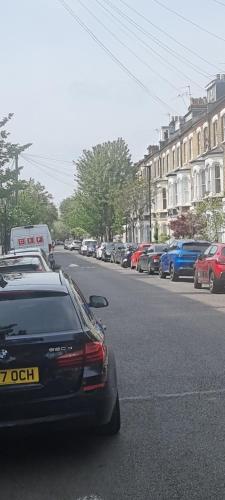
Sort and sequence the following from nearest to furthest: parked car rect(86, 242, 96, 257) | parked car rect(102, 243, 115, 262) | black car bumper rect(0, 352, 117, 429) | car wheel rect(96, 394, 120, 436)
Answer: black car bumper rect(0, 352, 117, 429) < car wheel rect(96, 394, 120, 436) < parked car rect(102, 243, 115, 262) < parked car rect(86, 242, 96, 257)

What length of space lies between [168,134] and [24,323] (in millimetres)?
60720

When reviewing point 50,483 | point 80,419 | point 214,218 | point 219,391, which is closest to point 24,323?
point 80,419

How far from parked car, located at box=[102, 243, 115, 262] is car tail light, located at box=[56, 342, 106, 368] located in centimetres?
4537

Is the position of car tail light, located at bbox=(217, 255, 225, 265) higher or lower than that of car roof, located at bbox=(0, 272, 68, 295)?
lower

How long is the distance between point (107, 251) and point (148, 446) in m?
46.7

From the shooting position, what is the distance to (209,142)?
45.6m

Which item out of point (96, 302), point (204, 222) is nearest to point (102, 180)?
point (204, 222)

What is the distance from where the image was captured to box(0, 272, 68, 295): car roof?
6.04 m

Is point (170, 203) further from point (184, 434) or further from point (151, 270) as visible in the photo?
point (184, 434)

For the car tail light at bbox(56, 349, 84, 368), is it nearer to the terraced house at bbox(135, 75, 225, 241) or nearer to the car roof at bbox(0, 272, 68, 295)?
the car roof at bbox(0, 272, 68, 295)

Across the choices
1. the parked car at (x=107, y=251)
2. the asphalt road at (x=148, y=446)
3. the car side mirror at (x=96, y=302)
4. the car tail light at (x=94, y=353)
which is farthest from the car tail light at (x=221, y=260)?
the parked car at (x=107, y=251)

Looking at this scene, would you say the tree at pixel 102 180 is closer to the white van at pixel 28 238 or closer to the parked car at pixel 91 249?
the parked car at pixel 91 249

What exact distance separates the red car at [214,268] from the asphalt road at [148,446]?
9.33 meters

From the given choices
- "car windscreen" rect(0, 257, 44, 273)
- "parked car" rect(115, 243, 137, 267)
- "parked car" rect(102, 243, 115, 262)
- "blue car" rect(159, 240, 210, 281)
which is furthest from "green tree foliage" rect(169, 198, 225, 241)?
"car windscreen" rect(0, 257, 44, 273)
